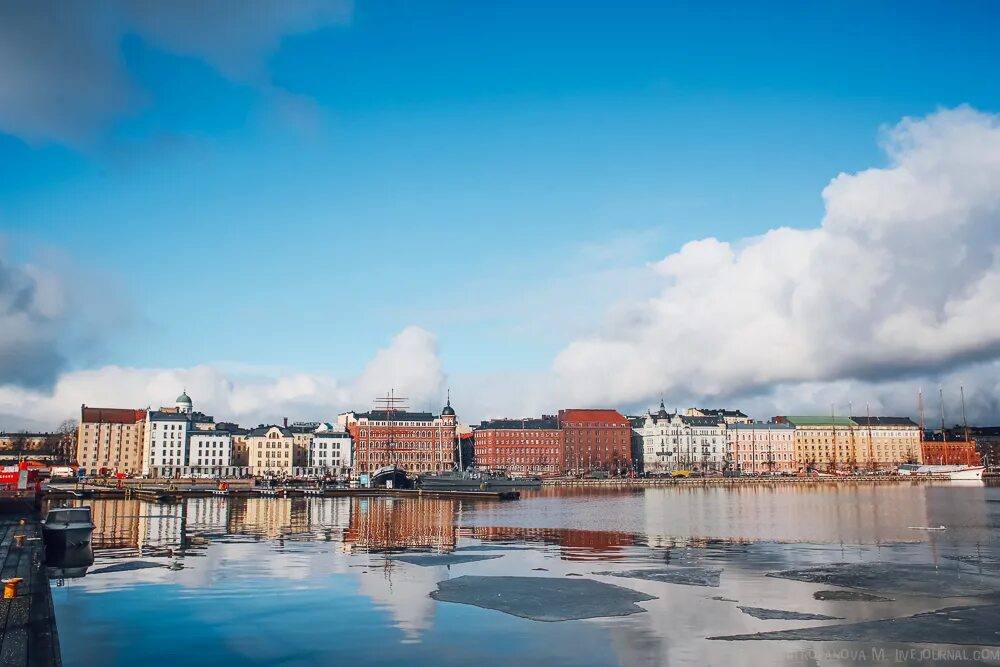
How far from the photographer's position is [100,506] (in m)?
92.8

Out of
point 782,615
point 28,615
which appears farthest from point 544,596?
point 28,615

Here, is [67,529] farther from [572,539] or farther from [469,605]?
[572,539]

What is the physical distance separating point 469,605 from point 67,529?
2392 cm

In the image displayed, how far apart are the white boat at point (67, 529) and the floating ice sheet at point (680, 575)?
1046 inches

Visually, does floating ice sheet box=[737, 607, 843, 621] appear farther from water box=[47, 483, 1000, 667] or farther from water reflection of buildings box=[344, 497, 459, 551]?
water reflection of buildings box=[344, 497, 459, 551]

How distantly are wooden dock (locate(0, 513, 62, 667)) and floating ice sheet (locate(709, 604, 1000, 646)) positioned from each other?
18307 millimetres

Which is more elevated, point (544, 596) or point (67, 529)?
point (67, 529)

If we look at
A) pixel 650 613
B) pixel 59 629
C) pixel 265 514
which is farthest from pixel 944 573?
pixel 265 514

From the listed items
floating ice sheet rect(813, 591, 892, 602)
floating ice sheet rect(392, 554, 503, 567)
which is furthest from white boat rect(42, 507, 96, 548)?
floating ice sheet rect(813, 591, 892, 602)

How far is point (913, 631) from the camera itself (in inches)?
963

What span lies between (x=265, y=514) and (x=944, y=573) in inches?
2479

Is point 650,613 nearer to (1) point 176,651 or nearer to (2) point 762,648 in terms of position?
(2) point 762,648

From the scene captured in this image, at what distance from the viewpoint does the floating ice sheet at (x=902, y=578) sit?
32281mm

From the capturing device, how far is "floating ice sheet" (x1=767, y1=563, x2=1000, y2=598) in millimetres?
32281
